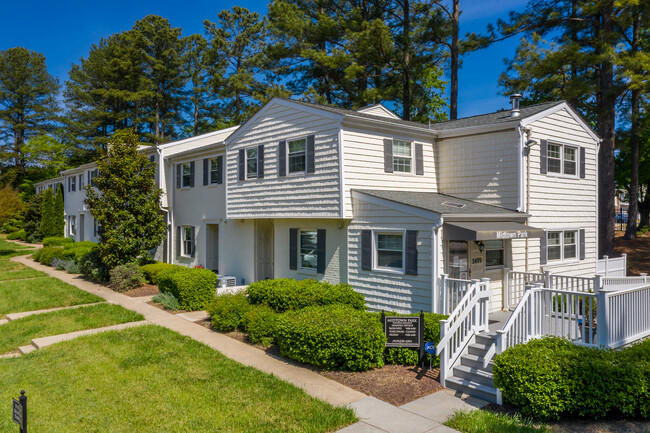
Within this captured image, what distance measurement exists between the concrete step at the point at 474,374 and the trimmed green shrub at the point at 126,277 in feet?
44.4

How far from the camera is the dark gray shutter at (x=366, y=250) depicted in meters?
11.6

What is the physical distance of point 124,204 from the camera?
18.0m


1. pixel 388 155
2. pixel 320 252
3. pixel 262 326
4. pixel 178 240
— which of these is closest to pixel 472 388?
pixel 262 326

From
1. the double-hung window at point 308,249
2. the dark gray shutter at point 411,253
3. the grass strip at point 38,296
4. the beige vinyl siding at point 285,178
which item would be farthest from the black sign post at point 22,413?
the grass strip at point 38,296

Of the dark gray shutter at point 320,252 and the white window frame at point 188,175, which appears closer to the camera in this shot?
the dark gray shutter at point 320,252

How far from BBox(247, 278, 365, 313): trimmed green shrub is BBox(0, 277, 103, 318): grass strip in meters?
6.97

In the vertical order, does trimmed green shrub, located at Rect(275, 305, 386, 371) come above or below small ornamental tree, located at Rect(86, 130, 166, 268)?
below

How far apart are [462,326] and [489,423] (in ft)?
8.26

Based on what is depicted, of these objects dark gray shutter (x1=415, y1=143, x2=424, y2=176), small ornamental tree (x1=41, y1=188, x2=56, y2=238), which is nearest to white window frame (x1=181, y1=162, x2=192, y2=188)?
dark gray shutter (x1=415, y1=143, x2=424, y2=176)

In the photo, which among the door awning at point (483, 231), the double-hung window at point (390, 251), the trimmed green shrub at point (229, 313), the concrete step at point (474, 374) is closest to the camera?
the concrete step at point (474, 374)

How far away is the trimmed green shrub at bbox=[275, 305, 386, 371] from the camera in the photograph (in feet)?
26.8

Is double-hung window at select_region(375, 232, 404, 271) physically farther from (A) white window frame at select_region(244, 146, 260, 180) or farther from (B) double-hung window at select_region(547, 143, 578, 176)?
(B) double-hung window at select_region(547, 143, 578, 176)

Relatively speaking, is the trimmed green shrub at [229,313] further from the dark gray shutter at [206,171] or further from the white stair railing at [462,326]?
the dark gray shutter at [206,171]

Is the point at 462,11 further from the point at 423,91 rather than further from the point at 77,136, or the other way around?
the point at 77,136
